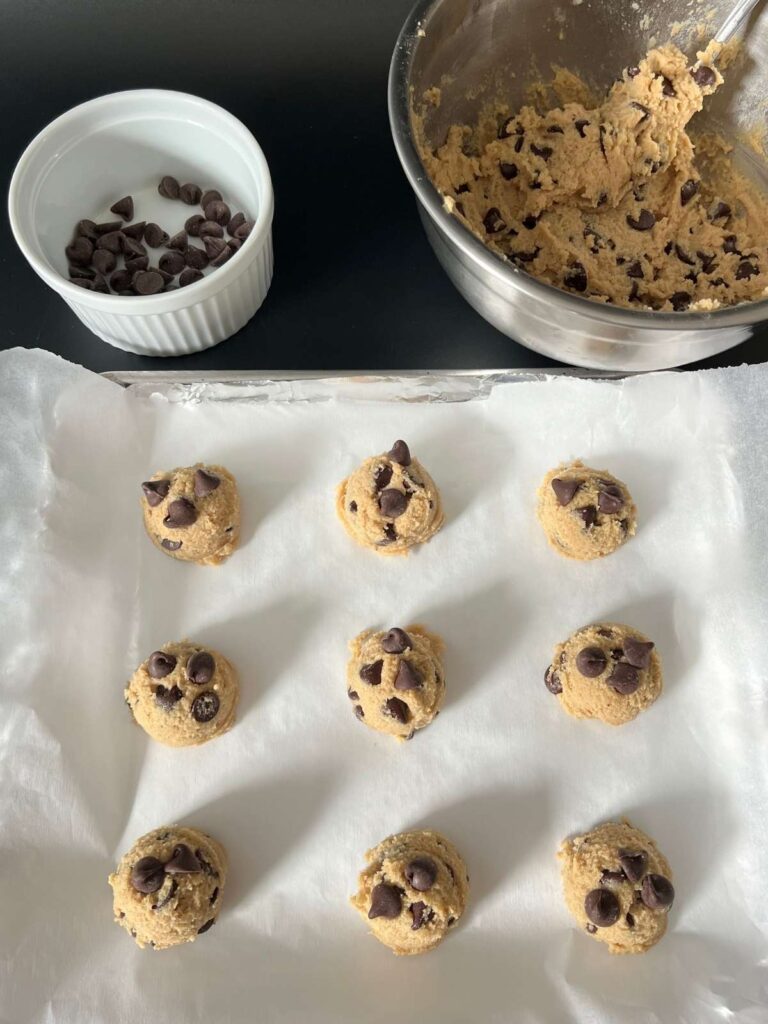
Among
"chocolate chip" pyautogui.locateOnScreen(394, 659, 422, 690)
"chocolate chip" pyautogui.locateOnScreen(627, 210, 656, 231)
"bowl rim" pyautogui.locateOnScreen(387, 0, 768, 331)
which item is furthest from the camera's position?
"chocolate chip" pyautogui.locateOnScreen(627, 210, 656, 231)


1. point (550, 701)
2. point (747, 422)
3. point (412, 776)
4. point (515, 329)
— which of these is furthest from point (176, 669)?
point (747, 422)

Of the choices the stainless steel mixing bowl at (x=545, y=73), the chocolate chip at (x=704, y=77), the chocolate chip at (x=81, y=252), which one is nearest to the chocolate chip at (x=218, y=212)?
the chocolate chip at (x=81, y=252)

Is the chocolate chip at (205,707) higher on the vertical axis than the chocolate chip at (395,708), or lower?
lower

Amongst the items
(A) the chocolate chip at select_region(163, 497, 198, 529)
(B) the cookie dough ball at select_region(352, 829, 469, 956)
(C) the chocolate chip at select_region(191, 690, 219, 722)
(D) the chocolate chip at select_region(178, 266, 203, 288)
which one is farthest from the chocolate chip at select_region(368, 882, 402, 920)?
(D) the chocolate chip at select_region(178, 266, 203, 288)

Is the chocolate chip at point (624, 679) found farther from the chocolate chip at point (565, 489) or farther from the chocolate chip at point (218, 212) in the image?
the chocolate chip at point (218, 212)

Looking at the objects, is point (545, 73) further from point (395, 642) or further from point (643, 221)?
point (395, 642)

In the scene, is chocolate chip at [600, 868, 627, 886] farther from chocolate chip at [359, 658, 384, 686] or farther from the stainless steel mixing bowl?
the stainless steel mixing bowl

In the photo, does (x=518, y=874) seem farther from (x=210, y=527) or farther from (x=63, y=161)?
(x=63, y=161)
